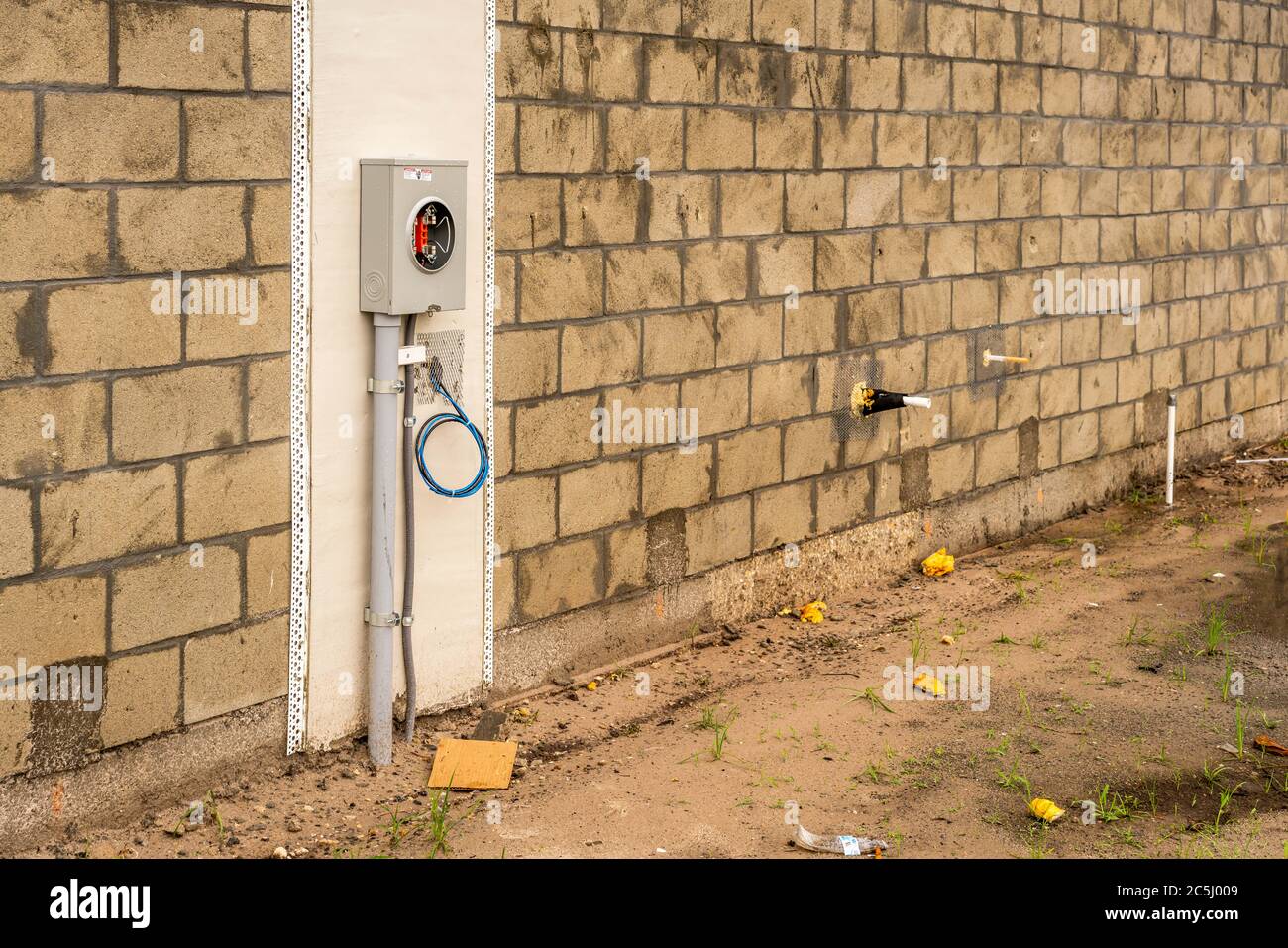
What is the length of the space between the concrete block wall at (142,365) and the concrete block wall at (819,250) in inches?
37.1

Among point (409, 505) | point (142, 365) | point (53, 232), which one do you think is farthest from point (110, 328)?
point (409, 505)

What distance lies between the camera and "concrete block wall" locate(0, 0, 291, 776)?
3.66 metres

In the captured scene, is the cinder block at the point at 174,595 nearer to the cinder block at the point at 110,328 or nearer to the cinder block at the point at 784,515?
the cinder block at the point at 110,328

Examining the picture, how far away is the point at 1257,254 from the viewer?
9.66m

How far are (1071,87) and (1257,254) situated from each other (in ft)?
8.53

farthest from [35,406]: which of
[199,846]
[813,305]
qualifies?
[813,305]

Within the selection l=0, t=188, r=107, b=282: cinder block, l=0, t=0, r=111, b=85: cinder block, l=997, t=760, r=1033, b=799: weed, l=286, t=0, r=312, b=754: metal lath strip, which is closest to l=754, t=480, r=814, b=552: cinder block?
l=997, t=760, r=1033, b=799: weed

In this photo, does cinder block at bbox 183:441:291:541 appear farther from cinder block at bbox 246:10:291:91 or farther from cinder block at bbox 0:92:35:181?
cinder block at bbox 246:10:291:91

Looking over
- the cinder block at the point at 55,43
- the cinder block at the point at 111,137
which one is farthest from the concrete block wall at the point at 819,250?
the cinder block at the point at 55,43

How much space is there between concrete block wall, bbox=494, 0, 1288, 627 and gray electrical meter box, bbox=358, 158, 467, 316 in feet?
1.29

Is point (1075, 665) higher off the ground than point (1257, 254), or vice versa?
point (1257, 254)

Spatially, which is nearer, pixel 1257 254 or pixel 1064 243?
pixel 1064 243

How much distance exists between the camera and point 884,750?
4.94 metres

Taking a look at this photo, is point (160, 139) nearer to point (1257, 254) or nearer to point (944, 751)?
point (944, 751)
